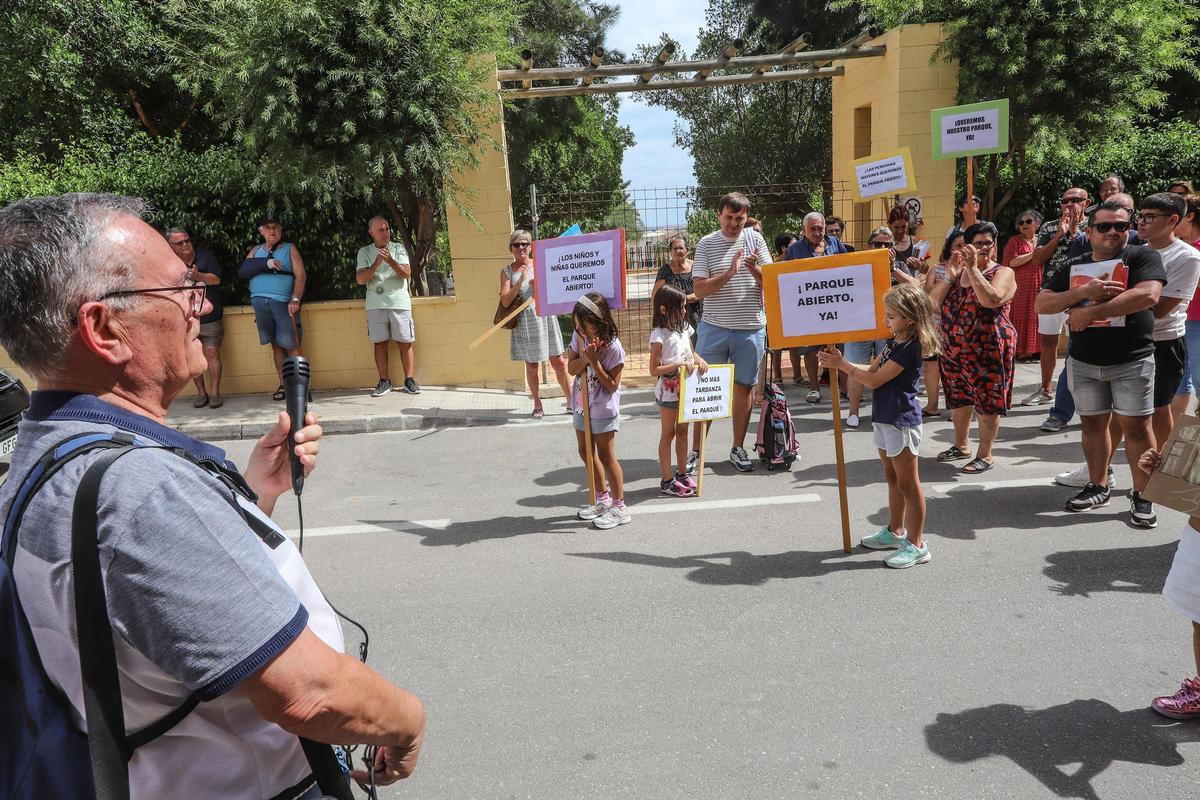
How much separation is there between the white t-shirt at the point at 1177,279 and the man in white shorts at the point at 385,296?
277 inches

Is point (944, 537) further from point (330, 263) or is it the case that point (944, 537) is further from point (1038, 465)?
point (330, 263)

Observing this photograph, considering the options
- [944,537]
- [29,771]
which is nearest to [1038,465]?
[944,537]

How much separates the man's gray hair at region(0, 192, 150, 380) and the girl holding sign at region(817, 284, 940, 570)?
3816mm

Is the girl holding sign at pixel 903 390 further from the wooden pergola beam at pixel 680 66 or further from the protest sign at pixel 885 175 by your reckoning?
the wooden pergola beam at pixel 680 66

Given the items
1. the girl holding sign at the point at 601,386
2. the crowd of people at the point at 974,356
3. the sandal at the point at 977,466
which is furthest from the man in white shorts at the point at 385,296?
the sandal at the point at 977,466

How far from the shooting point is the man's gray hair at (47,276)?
1.33 meters

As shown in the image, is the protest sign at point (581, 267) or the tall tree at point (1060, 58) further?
the tall tree at point (1060, 58)

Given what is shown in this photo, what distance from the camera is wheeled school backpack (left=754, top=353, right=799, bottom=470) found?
6465mm

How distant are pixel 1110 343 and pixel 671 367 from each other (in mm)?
2739

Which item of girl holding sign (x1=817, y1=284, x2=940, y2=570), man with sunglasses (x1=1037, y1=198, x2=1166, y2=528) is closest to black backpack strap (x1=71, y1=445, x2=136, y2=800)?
girl holding sign (x1=817, y1=284, x2=940, y2=570)

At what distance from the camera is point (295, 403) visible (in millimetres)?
1999

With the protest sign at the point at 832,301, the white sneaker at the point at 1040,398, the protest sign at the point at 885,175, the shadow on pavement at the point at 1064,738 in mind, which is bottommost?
the shadow on pavement at the point at 1064,738

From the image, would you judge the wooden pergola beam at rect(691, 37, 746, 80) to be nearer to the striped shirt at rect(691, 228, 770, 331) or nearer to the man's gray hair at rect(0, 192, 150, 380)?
the striped shirt at rect(691, 228, 770, 331)

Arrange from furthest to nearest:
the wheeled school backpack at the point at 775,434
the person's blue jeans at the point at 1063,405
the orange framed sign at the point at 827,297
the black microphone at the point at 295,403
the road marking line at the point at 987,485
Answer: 1. the person's blue jeans at the point at 1063,405
2. the wheeled school backpack at the point at 775,434
3. the road marking line at the point at 987,485
4. the orange framed sign at the point at 827,297
5. the black microphone at the point at 295,403
